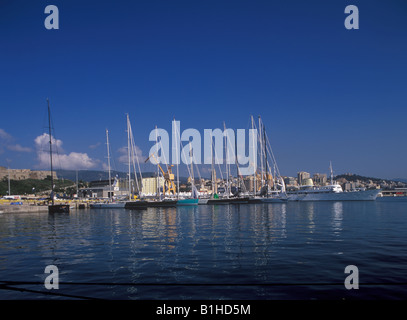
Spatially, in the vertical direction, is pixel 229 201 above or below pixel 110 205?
below

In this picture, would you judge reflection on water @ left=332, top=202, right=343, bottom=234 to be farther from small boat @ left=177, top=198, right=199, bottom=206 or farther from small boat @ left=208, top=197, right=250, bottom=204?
small boat @ left=208, top=197, right=250, bottom=204

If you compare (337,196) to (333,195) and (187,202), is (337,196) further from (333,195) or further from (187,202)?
(187,202)

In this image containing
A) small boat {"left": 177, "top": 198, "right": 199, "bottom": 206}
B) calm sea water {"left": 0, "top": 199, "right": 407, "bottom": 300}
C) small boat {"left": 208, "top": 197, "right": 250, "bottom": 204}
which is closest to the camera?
calm sea water {"left": 0, "top": 199, "right": 407, "bottom": 300}

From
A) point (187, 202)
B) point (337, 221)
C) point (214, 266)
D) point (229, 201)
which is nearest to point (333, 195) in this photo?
point (229, 201)

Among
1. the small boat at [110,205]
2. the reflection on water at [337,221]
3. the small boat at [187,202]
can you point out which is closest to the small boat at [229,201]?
the small boat at [187,202]

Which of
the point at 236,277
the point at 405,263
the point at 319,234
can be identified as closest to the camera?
the point at 236,277

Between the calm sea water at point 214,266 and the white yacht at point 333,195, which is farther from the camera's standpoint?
the white yacht at point 333,195

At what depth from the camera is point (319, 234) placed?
90.5 ft

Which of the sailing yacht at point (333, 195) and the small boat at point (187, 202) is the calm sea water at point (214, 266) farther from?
the sailing yacht at point (333, 195)

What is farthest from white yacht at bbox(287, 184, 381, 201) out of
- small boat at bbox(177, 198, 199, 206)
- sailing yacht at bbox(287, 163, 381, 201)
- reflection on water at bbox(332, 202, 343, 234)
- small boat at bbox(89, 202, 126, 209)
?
reflection on water at bbox(332, 202, 343, 234)

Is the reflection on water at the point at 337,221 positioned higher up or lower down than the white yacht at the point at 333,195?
higher up
